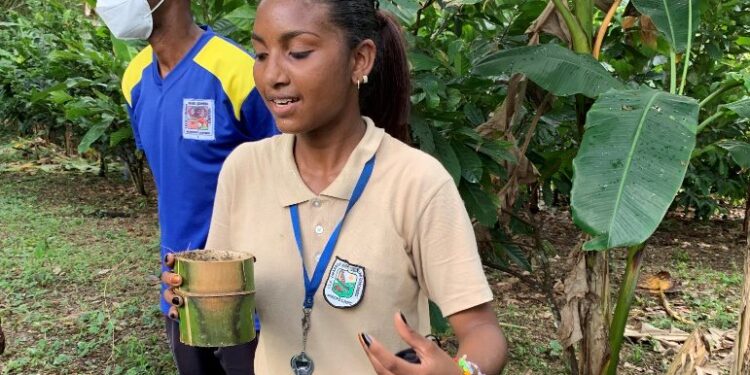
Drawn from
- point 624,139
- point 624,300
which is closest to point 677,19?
point 624,139

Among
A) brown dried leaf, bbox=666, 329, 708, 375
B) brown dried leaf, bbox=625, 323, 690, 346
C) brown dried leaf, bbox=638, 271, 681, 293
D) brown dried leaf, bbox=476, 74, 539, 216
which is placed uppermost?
brown dried leaf, bbox=476, 74, 539, 216

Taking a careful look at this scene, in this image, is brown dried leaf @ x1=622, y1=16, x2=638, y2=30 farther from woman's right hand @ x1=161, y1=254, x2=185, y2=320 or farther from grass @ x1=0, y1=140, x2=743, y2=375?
woman's right hand @ x1=161, y1=254, x2=185, y2=320

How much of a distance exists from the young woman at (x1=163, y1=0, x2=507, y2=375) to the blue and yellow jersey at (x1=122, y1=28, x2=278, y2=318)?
62 cm

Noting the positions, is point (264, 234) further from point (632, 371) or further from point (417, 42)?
point (632, 371)

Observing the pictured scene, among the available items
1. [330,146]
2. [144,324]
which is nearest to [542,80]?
Result: [330,146]

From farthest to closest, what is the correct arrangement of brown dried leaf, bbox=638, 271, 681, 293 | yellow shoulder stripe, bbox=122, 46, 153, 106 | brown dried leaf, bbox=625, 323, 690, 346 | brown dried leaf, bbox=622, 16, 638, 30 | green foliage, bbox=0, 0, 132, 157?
1. brown dried leaf, bbox=638, 271, 681, 293
2. green foliage, bbox=0, 0, 132, 157
3. brown dried leaf, bbox=625, 323, 690, 346
4. brown dried leaf, bbox=622, 16, 638, 30
5. yellow shoulder stripe, bbox=122, 46, 153, 106

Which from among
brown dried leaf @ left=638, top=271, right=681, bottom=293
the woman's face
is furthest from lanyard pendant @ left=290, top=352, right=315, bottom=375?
brown dried leaf @ left=638, top=271, right=681, bottom=293

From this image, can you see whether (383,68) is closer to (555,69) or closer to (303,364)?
(303,364)

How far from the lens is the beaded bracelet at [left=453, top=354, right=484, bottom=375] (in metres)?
0.97

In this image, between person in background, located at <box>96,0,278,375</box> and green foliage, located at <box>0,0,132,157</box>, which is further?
green foliage, located at <box>0,0,132,157</box>

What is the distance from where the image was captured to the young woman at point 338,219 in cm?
109

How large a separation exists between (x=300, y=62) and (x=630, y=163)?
954 mm

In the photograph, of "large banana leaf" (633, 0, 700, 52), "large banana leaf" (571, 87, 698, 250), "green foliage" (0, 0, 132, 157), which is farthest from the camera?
"green foliage" (0, 0, 132, 157)

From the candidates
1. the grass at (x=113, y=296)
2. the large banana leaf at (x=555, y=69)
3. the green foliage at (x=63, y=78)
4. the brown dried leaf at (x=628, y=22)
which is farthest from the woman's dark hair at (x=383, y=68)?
the green foliage at (x=63, y=78)
